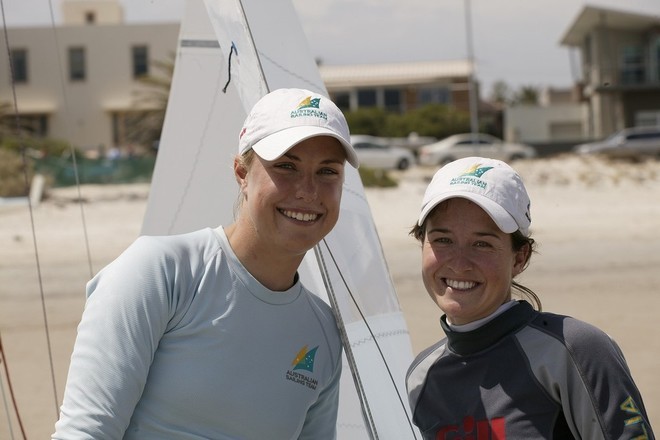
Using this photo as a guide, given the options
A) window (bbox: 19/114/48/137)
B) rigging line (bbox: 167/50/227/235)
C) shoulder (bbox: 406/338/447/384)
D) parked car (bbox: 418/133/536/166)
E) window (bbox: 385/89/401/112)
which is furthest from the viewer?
window (bbox: 385/89/401/112)

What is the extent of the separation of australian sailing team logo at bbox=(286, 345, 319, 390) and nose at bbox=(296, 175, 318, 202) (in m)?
0.40

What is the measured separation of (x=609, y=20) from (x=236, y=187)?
127ft

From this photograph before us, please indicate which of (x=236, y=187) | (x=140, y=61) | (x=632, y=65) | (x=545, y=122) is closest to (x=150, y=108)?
(x=140, y=61)

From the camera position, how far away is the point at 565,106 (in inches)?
1770

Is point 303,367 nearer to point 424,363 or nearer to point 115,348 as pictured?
point 424,363

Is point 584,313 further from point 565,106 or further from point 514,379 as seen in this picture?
point 565,106

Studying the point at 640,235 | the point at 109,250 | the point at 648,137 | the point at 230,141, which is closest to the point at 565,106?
the point at 648,137

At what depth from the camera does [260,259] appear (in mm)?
2377

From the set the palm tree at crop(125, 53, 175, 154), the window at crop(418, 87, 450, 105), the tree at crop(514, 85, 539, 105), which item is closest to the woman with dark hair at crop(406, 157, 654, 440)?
the palm tree at crop(125, 53, 175, 154)

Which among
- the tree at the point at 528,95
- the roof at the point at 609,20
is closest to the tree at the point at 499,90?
the tree at the point at 528,95

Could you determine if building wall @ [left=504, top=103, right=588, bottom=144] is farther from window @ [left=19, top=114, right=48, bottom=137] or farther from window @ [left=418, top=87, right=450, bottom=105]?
window @ [left=19, top=114, right=48, bottom=137]

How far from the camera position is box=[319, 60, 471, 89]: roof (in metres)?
48.9

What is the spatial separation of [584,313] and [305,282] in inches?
284

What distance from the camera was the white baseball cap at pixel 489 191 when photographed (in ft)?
7.25
